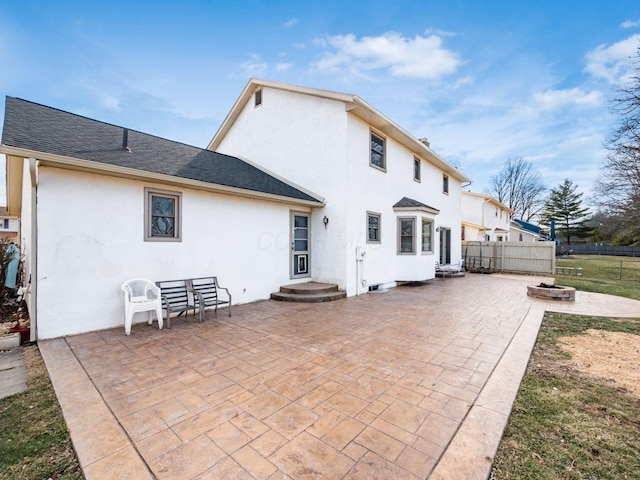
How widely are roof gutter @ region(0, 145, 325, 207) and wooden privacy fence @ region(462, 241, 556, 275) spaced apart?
46.7 feet

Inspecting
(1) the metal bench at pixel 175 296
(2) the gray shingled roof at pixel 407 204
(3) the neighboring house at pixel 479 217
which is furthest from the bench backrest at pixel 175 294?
(3) the neighboring house at pixel 479 217

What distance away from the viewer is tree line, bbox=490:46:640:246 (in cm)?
1510

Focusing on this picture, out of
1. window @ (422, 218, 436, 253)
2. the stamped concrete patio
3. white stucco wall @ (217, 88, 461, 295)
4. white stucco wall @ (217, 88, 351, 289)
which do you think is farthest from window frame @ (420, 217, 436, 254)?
the stamped concrete patio

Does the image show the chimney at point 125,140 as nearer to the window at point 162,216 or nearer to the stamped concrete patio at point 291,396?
the window at point 162,216

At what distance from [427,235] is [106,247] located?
1058 centimetres

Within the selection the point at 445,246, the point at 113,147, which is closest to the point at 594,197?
the point at 445,246

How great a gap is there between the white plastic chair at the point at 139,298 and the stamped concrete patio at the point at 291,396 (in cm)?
37

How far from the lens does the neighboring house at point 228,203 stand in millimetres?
4957

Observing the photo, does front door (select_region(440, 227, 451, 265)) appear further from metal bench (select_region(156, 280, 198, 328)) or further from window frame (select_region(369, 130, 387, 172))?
metal bench (select_region(156, 280, 198, 328))

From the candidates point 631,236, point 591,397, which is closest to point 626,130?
point 591,397

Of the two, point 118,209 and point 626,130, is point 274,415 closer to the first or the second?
point 118,209

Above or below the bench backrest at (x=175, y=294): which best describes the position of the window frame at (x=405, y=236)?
above

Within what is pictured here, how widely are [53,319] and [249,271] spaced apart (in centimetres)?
396

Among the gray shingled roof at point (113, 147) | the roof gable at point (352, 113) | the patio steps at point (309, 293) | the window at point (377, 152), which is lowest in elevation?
the patio steps at point (309, 293)
